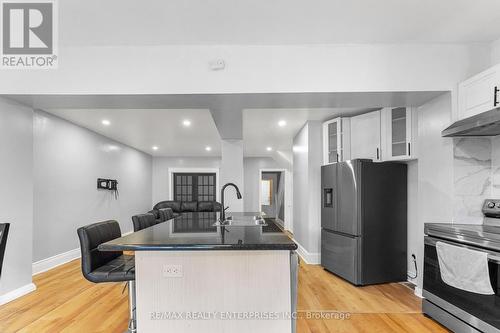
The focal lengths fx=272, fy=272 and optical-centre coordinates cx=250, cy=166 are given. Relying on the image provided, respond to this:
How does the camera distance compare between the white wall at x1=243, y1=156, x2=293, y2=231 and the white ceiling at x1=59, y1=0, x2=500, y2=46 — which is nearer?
the white ceiling at x1=59, y1=0, x2=500, y2=46

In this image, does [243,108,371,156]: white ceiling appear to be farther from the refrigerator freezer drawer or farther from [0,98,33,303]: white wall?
[0,98,33,303]: white wall

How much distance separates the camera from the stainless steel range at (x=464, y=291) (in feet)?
6.43

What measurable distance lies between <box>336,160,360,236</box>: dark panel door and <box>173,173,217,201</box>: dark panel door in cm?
632

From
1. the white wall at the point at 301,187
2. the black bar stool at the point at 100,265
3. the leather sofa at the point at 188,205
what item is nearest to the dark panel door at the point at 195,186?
the leather sofa at the point at 188,205

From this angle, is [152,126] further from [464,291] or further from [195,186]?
[464,291]

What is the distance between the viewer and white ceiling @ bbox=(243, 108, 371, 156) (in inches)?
161

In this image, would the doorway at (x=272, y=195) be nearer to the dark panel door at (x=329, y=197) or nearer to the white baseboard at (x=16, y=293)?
the dark panel door at (x=329, y=197)

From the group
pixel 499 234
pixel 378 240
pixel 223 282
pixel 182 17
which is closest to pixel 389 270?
pixel 378 240

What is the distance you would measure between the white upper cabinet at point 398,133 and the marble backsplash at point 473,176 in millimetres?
800

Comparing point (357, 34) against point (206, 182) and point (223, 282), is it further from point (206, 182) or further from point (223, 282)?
point (206, 182)

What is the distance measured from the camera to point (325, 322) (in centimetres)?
255

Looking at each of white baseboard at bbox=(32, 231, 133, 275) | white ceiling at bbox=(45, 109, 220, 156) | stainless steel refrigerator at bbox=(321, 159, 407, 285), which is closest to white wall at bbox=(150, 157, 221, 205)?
white ceiling at bbox=(45, 109, 220, 156)

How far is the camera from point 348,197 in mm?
3752

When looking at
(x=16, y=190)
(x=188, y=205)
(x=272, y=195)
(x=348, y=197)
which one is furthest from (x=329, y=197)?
(x=272, y=195)
